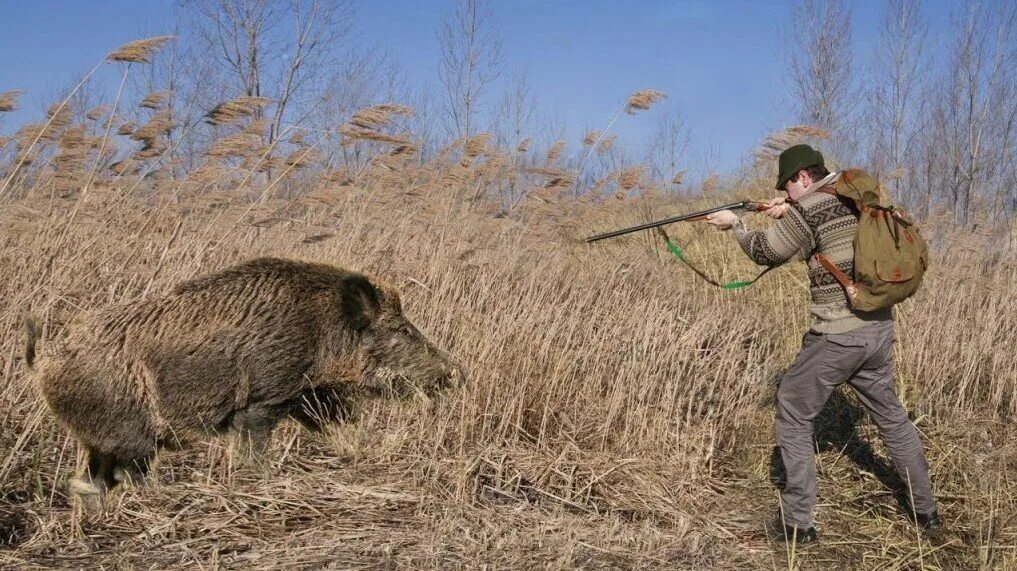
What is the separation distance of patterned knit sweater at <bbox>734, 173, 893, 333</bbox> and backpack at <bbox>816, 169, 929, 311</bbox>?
6cm

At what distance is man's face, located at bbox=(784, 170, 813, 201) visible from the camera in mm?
4109

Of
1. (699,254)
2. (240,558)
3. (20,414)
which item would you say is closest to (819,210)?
(240,558)

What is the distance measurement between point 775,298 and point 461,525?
17.8ft

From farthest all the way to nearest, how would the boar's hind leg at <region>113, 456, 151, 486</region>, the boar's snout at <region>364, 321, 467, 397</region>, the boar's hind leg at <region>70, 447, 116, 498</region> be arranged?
the boar's snout at <region>364, 321, 467, 397</region>, the boar's hind leg at <region>113, 456, 151, 486</region>, the boar's hind leg at <region>70, 447, 116, 498</region>

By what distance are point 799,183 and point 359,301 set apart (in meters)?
2.36

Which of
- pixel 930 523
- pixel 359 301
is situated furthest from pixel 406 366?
pixel 930 523

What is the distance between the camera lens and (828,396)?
4016mm

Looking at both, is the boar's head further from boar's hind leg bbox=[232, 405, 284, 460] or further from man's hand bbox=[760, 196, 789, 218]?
man's hand bbox=[760, 196, 789, 218]

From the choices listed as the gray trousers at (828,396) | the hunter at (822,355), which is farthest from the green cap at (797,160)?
the gray trousers at (828,396)

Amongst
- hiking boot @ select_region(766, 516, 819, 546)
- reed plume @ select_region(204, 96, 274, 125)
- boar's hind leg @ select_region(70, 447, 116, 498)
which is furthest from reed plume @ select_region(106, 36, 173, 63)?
hiking boot @ select_region(766, 516, 819, 546)

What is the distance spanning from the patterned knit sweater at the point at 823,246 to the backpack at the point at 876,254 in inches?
2.3

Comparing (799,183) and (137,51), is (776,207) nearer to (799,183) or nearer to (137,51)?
(799,183)

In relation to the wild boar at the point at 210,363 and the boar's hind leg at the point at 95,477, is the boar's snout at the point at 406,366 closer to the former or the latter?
the wild boar at the point at 210,363

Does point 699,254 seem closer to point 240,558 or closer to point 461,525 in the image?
point 461,525
